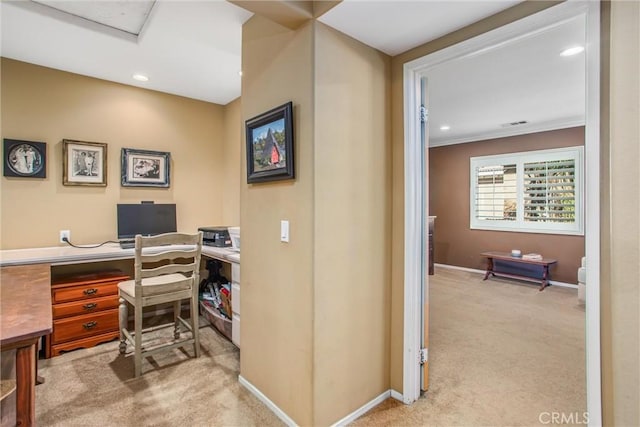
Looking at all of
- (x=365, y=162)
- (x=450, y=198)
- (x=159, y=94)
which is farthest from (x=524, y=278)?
(x=159, y=94)

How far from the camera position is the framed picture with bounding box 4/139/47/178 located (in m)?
2.69

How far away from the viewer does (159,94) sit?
343 centimetres

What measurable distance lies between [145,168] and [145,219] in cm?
54

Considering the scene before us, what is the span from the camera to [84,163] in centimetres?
304

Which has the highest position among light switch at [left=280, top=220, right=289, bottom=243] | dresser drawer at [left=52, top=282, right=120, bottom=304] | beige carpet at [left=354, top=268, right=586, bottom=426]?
light switch at [left=280, top=220, right=289, bottom=243]

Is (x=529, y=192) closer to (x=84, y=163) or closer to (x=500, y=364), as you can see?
(x=500, y=364)

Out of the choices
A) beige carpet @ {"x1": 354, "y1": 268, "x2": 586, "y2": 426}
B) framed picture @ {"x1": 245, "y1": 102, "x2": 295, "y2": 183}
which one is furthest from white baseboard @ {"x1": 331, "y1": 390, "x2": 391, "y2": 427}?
framed picture @ {"x1": 245, "y1": 102, "x2": 295, "y2": 183}

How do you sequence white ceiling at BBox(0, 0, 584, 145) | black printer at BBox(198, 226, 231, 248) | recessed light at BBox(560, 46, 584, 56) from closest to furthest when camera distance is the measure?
1. white ceiling at BBox(0, 0, 584, 145)
2. recessed light at BBox(560, 46, 584, 56)
3. black printer at BBox(198, 226, 231, 248)

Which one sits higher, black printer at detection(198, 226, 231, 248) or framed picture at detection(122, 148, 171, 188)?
framed picture at detection(122, 148, 171, 188)

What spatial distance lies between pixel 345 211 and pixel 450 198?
494 cm

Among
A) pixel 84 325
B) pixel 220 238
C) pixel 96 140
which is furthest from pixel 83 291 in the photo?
pixel 96 140

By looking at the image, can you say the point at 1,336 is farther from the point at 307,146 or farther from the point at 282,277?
the point at 307,146

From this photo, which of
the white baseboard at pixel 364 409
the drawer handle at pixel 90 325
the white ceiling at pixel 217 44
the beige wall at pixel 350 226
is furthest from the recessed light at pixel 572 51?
the drawer handle at pixel 90 325

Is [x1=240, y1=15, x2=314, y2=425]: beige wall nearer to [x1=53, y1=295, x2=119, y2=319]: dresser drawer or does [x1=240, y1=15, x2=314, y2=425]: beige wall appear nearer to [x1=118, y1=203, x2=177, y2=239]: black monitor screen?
[x1=53, y1=295, x2=119, y2=319]: dresser drawer
